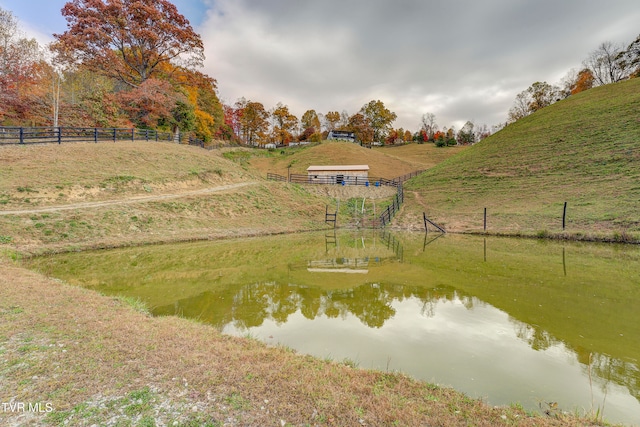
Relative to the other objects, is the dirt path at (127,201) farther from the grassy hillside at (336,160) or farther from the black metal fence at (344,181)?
the grassy hillside at (336,160)

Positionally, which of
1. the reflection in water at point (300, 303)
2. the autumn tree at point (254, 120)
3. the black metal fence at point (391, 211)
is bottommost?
the reflection in water at point (300, 303)

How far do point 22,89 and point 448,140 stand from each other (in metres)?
92.4

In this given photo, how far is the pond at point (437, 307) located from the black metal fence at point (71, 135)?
60.6 ft

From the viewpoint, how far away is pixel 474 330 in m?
6.89

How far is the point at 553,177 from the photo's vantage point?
33.7m

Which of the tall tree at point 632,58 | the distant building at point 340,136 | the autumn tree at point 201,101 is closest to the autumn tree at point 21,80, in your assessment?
the autumn tree at point 201,101

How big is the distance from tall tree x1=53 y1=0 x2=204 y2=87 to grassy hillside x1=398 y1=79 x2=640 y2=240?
34655 millimetres

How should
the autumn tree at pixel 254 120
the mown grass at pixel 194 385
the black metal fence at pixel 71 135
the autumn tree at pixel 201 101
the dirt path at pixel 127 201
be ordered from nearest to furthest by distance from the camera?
the mown grass at pixel 194 385
the dirt path at pixel 127 201
the black metal fence at pixel 71 135
the autumn tree at pixel 201 101
the autumn tree at pixel 254 120

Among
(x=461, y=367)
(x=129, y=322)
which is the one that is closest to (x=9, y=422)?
(x=129, y=322)

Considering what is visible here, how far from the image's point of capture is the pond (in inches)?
195

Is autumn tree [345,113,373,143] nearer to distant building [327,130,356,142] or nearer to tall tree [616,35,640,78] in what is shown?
distant building [327,130,356,142]

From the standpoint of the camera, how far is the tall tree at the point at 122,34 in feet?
102

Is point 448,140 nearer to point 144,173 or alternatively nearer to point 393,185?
point 393,185

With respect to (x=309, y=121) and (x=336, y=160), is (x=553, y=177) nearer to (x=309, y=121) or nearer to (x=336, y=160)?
(x=336, y=160)
